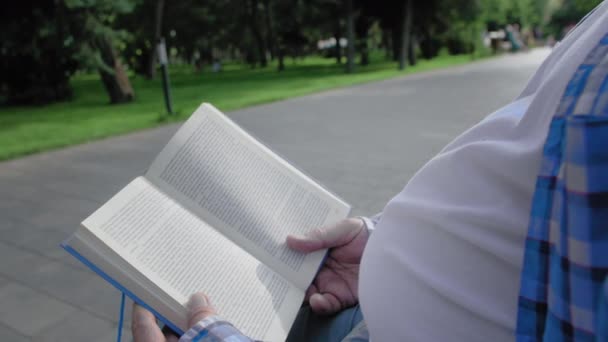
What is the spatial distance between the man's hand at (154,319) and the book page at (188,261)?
33 mm

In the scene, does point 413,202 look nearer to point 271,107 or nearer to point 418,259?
point 418,259

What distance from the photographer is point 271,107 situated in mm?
10242

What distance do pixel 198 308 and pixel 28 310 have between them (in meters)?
2.08

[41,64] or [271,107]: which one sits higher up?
[41,64]

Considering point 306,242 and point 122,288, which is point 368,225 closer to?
point 306,242

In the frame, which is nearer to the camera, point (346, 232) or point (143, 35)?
point (346, 232)

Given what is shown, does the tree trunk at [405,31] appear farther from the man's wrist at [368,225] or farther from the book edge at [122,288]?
the book edge at [122,288]

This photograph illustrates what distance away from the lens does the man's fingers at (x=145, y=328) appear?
112 centimetres

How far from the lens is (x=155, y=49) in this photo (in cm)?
2152

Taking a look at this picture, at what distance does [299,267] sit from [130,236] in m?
0.48

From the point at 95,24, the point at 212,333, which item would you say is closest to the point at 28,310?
the point at 212,333

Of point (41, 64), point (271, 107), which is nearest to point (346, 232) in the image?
point (271, 107)

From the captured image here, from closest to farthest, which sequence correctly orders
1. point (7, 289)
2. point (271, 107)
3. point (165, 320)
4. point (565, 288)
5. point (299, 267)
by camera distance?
point (565, 288) < point (165, 320) < point (299, 267) < point (7, 289) < point (271, 107)

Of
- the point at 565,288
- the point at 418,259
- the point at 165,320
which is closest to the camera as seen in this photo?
the point at 565,288
